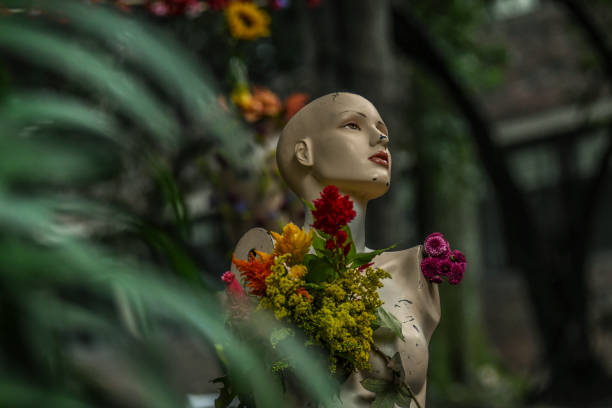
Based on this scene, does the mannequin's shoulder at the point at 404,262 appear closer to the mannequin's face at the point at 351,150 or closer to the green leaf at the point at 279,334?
the mannequin's face at the point at 351,150

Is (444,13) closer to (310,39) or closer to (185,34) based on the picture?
(185,34)

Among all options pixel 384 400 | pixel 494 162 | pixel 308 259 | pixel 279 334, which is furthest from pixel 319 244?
pixel 494 162

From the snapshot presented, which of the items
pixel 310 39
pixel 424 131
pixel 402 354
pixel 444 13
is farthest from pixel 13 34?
pixel 424 131

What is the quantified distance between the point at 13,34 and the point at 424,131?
24.3 feet

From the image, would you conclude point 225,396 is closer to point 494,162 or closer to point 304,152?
point 304,152

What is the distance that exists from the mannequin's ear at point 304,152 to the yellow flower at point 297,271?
250 mm

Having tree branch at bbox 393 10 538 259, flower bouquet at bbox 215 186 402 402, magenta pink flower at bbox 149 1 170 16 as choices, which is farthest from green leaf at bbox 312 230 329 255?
tree branch at bbox 393 10 538 259

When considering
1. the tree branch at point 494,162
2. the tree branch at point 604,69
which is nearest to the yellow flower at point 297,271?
the tree branch at point 494,162

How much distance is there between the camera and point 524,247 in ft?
20.1

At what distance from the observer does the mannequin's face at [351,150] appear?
1.48 meters

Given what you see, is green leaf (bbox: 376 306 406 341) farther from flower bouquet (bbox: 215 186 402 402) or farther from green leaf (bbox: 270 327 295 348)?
green leaf (bbox: 270 327 295 348)

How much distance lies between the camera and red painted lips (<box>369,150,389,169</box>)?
4.90ft

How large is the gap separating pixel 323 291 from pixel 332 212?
13 centimetres

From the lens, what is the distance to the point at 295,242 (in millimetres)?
1338
